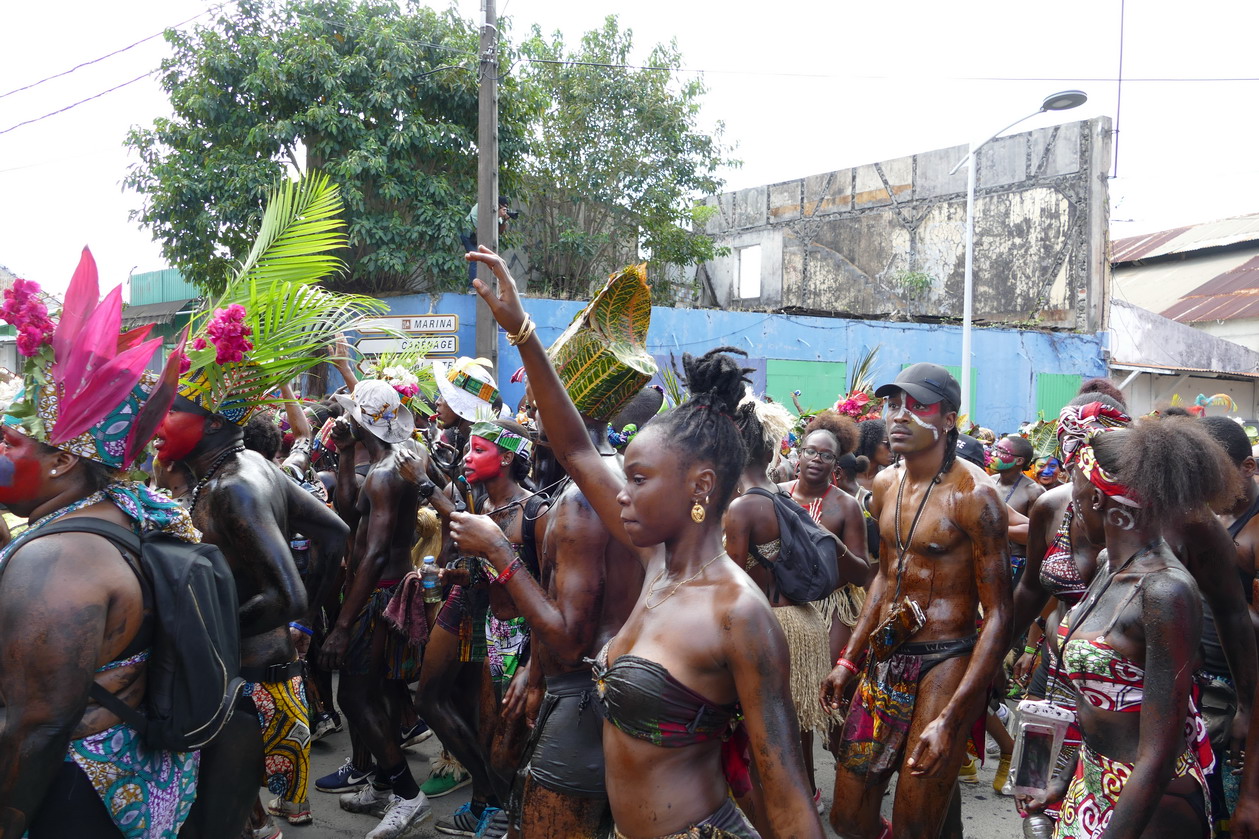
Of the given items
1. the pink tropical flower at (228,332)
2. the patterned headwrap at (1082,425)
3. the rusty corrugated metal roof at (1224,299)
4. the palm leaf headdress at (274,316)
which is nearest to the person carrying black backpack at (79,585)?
the pink tropical flower at (228,332)

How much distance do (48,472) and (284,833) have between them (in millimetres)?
3047

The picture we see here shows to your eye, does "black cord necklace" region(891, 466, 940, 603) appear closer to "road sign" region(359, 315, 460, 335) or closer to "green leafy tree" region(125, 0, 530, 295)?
"road sign" region(359, 315, 460, 335)

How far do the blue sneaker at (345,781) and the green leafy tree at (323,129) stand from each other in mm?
11439

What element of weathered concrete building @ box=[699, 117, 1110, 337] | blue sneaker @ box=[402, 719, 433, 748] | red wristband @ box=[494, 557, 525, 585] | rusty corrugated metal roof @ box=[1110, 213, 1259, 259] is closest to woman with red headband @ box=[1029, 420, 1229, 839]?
red wristband @ box=[494, 557, 525, 585]

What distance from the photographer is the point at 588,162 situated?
21375 mm

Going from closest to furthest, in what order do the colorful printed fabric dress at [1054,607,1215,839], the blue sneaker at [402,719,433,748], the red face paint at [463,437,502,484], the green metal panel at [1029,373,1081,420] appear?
the colorful printed fabric dress at [1054,607,1215,839] < the red face paint at [463,437,502,484] < the blue sneaker at [402,719,433,748] < the green metal panel at [1029,373,1081,420]

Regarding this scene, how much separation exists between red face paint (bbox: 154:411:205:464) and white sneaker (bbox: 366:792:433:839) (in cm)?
229

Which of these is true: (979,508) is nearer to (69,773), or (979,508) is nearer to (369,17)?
(69,773)

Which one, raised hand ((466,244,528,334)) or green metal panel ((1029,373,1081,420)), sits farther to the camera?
green metal panel ((1029,373,1081,420))

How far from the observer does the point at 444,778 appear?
5.76 m

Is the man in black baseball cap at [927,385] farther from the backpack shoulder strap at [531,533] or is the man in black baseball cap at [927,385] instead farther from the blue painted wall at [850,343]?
the blue painted wall at [850,343]

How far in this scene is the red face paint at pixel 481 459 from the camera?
182 inches

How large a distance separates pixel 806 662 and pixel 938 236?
22837 mm

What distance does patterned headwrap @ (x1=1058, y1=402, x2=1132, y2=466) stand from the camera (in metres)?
3.60
